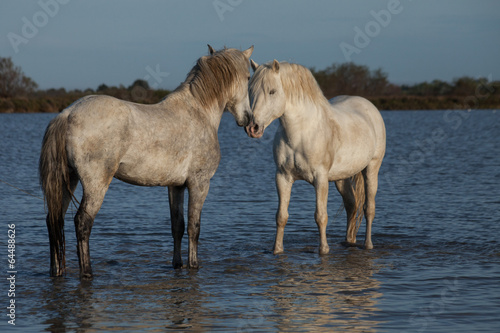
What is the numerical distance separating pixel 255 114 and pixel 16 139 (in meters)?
24.0

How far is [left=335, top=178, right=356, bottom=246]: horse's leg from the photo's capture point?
8.41 meters

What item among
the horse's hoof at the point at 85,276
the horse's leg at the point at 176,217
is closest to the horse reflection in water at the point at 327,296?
the horse's leg at the point at 176,217

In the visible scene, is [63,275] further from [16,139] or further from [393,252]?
[16,139]

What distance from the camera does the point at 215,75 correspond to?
6.69m

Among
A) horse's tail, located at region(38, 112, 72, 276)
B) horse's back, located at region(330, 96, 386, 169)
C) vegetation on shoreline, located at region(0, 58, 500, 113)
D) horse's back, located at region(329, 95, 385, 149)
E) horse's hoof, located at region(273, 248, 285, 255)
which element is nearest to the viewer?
horse's tail, located at region(38, 112, 72, 276)

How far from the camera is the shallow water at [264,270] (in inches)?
200

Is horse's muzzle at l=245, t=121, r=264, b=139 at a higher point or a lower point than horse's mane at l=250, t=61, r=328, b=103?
lower

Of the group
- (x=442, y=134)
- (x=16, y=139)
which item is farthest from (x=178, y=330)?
(x=442, y=134)

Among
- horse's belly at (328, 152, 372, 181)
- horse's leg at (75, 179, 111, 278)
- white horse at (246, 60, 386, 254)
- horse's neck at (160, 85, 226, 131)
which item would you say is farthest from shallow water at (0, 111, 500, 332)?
horse's neck at (160, 85, 226, 131)

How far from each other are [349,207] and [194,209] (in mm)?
2737

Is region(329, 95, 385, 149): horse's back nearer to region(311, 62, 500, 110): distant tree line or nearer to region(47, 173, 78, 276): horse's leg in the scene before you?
→ region(47, 173, 78, 276): horse's leg

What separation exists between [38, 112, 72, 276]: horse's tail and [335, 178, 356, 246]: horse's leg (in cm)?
390

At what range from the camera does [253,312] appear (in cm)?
525

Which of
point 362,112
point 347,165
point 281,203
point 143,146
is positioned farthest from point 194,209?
point 362,112
